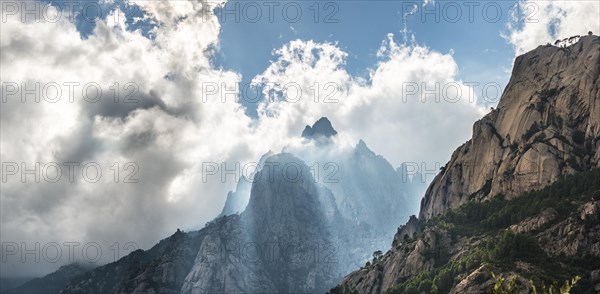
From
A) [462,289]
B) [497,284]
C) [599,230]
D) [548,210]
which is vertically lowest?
[497,284]

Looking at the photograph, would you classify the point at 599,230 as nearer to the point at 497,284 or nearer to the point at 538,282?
the point at 538,282

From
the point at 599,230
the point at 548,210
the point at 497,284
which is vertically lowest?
the point at 497,284

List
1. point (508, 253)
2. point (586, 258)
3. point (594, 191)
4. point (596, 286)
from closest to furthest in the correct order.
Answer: point (596, 286) → point (586, 258) → point (508, 253) → point (594, 191)

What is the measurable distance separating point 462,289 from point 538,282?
25.1 meters

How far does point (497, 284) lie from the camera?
30484 mm

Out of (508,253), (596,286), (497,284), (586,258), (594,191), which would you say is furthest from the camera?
(594,191)

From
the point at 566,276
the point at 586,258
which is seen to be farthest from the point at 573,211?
the point at 566,276

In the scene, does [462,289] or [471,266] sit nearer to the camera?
[462,289]

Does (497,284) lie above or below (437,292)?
below

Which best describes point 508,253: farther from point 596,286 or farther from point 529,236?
point 596,286

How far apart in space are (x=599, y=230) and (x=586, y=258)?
37.8 feet

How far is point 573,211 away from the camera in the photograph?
190750mm

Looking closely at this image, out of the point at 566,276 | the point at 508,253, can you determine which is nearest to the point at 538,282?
the point at 566,276

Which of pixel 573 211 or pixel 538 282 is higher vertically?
pixel 573 211
